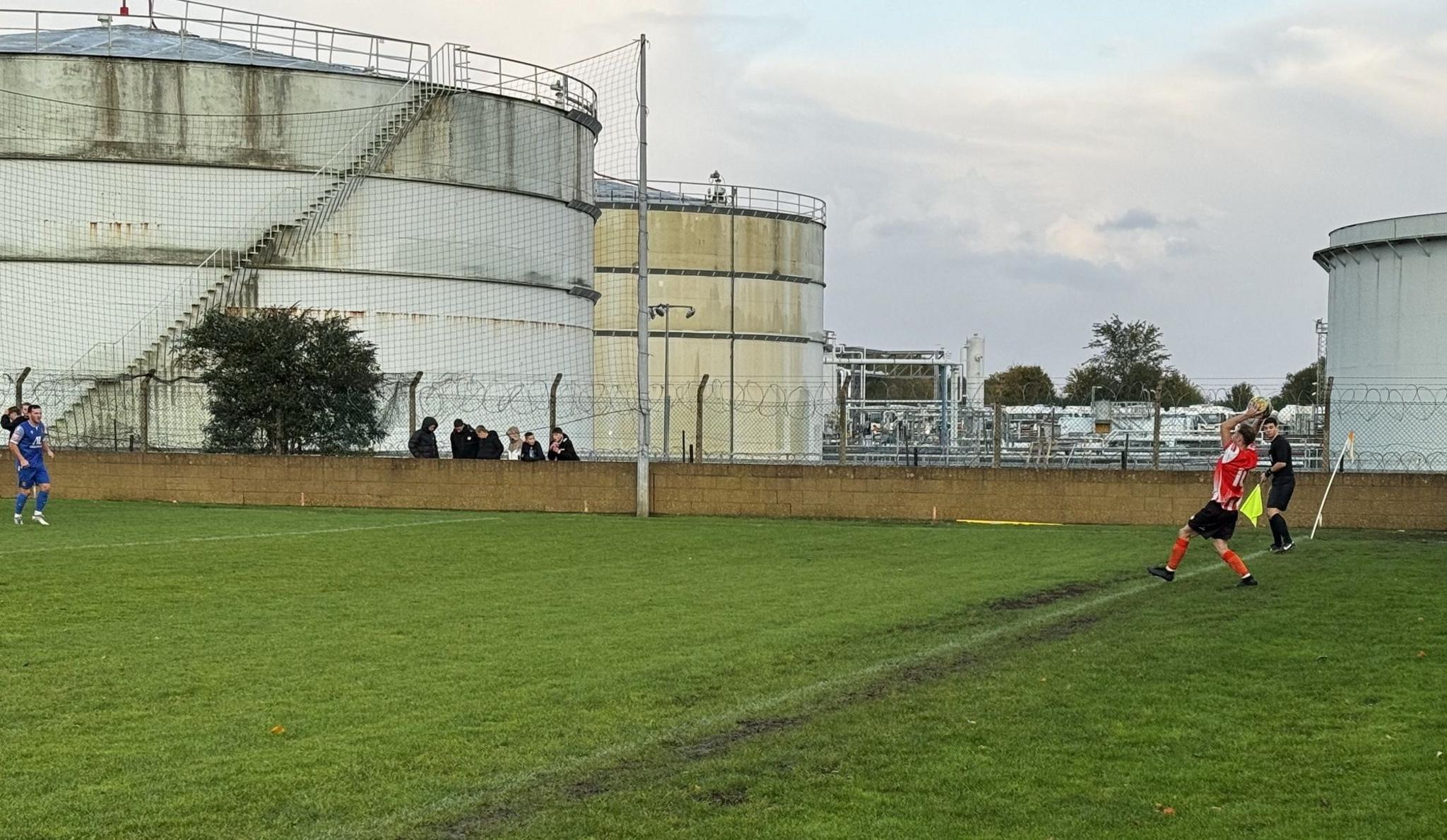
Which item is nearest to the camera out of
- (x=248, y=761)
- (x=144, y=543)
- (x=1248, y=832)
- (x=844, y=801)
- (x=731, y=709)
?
(x=1248, y=832)

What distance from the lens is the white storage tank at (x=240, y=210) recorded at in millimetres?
37250

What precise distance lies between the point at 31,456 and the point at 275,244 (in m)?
17.3

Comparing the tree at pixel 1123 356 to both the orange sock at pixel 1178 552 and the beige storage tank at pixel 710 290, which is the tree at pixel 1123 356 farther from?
the orange sock at pixel 1178 552

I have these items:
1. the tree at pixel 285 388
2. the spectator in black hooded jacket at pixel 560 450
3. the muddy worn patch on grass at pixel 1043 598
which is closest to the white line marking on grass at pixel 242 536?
the spectator in black hooded jacket at pixel 560 450

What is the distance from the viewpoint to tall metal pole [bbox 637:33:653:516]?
26500 millimetres

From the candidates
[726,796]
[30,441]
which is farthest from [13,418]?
[726,796]

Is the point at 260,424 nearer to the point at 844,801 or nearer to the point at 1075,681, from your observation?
the point at 1075,681

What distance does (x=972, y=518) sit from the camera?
85.4ft

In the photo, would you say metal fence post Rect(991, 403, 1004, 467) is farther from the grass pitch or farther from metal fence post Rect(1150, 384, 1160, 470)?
the grass pitch

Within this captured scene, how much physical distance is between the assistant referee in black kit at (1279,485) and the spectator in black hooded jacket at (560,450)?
12464 millimetres

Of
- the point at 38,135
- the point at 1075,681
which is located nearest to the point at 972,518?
the point at 1075,681

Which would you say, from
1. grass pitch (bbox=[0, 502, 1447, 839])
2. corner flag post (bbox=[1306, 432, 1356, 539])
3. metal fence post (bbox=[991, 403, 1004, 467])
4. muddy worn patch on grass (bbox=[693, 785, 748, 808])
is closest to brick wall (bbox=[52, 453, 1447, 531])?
corner flag post (bbox=[1306, 432, 1356, 539])

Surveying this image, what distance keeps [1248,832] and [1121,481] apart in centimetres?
1934

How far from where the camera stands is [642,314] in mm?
26875
